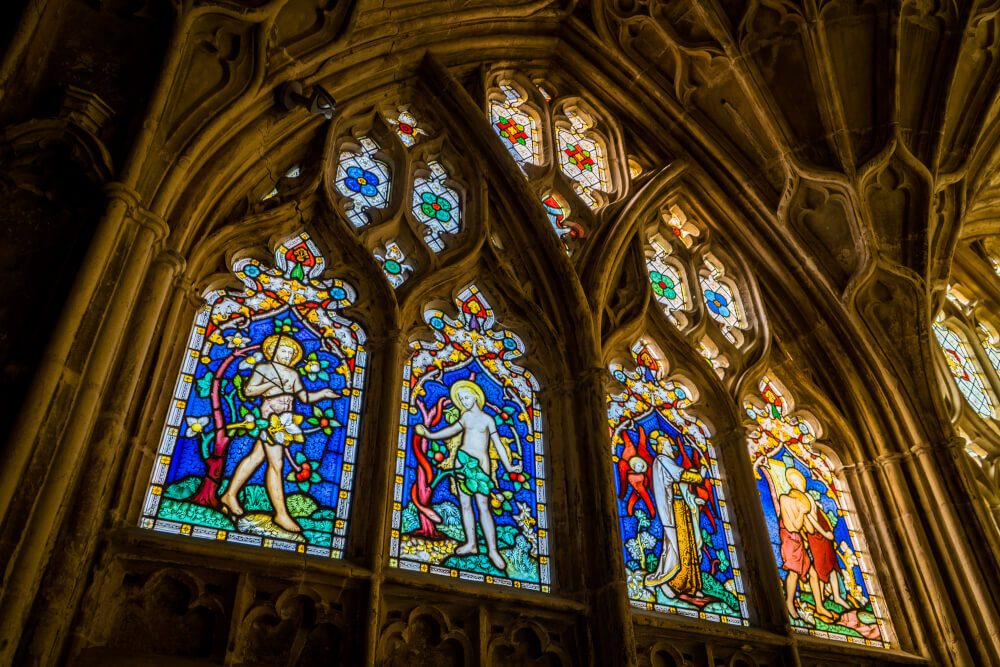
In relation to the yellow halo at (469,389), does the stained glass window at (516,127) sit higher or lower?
higher

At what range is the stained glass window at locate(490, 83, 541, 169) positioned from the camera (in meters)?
7.34

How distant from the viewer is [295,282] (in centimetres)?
568

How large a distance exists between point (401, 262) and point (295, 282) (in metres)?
0.75

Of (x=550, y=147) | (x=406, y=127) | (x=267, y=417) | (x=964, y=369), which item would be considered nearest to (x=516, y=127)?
(x=550, y=147)

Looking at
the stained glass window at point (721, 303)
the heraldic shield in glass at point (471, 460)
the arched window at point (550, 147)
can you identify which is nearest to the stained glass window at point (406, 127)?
the arched window at point (550, 147)

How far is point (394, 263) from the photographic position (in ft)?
19.9

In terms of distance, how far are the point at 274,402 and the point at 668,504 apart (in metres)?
2.49

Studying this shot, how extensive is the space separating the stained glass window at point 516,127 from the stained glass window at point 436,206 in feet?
2.23

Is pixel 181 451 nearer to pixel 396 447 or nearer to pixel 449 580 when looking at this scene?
pixel 396 447

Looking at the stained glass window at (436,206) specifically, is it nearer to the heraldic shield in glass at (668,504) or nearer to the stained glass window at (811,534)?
the heraldic shield in glass at (668,504)

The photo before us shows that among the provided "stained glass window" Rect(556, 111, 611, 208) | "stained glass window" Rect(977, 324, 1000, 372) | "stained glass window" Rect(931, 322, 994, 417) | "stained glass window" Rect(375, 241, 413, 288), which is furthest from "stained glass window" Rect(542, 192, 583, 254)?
"stained glass window" Rect(977, 324, 1000, 372)

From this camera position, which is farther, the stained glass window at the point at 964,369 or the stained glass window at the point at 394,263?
the stained glass window at the point at 964,369

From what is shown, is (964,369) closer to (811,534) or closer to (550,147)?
(811,534)

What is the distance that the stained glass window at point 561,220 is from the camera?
6.85 metres
